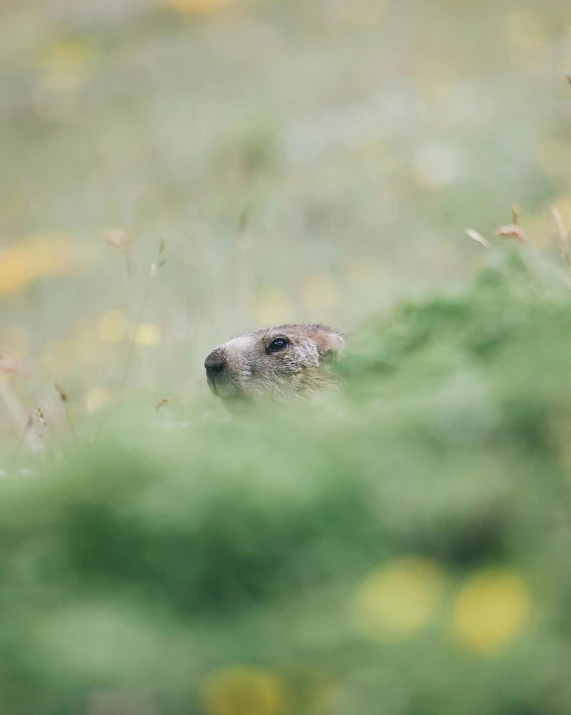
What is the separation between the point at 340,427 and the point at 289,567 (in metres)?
0.30

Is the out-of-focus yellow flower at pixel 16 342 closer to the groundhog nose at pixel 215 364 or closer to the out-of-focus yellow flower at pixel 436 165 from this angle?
the groundhog nose at pixel 215 364

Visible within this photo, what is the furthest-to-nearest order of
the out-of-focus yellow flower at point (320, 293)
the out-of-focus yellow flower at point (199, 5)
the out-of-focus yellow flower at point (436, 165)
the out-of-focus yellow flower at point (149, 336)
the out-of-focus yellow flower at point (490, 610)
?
the out-of-focus yellow flower at point (199, 5) < the out-of-focus yellow flower at point (436, 165) < the out-of-focus yellow flower at point (320, 293) < the out-of-focus yellow flower at point (149, 336) < the out-of-focus yellow flower at point (490, 610)

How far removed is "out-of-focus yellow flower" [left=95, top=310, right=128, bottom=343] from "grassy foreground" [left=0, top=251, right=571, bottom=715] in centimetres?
492

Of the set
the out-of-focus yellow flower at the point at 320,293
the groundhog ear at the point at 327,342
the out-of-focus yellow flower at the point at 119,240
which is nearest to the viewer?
the out-of-focus yellow flower at the point at 119,240

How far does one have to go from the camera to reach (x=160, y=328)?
17.3ft

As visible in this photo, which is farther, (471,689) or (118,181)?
(118,181)

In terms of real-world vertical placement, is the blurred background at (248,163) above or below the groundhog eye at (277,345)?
above

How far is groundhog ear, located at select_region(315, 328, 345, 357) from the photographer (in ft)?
13.8

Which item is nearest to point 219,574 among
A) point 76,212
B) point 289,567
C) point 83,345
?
point 289,567

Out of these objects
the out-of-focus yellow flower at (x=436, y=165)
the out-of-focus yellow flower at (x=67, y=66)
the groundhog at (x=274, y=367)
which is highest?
the out-of-focus yellow flower at (x=67, y=66)

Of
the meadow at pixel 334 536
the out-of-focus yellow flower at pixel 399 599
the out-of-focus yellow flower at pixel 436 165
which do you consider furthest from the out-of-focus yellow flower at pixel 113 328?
the out-of-focus yellow flower at pixel 399 599

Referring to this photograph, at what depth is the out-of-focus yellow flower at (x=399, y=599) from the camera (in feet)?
4.46

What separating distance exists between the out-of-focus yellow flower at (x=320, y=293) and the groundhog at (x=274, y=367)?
3544 mm

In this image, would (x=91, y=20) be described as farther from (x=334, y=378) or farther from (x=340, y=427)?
(x=340, y=427)
